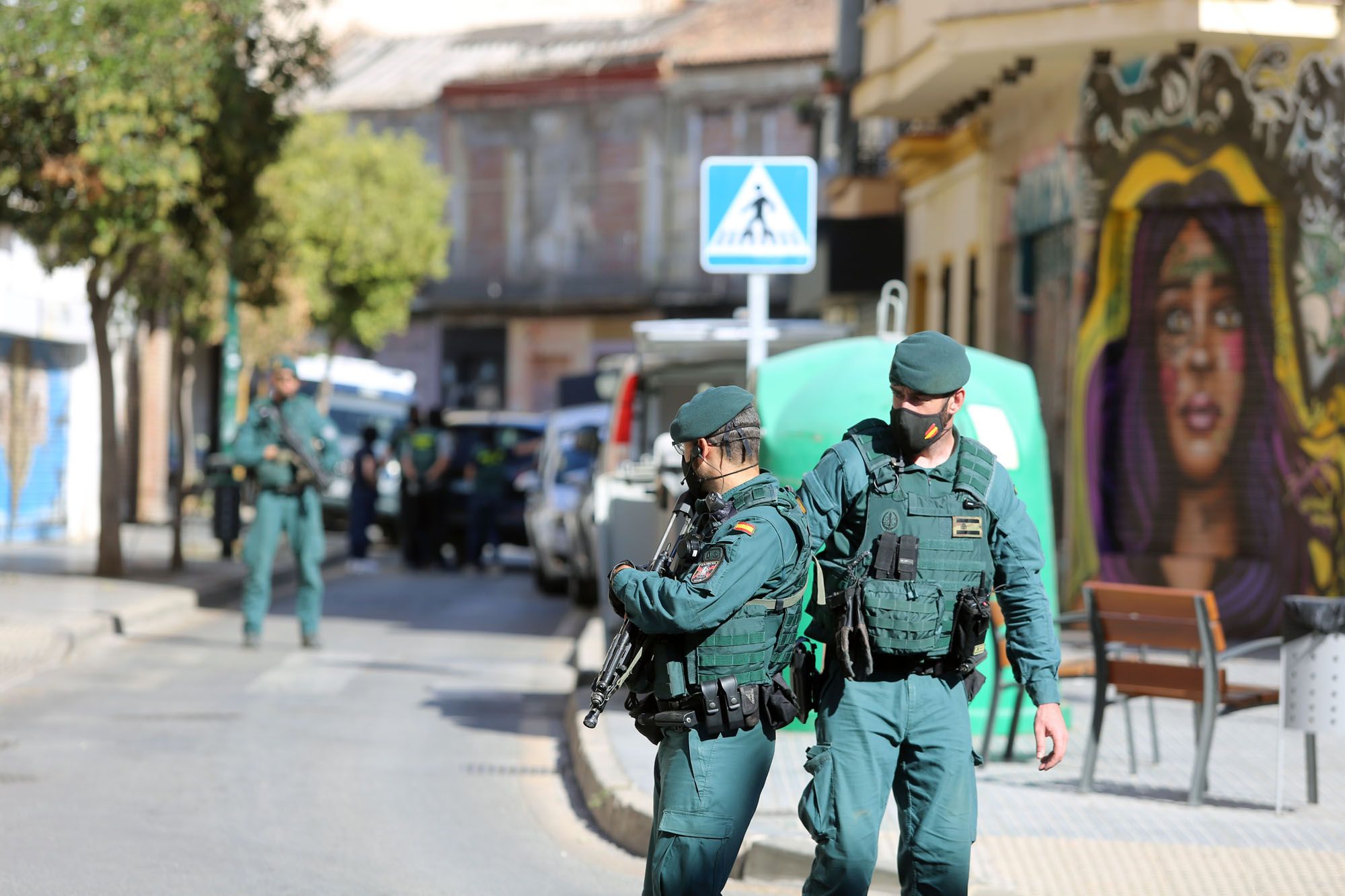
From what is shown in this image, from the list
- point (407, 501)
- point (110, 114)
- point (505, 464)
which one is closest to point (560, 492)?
point (407, 501)

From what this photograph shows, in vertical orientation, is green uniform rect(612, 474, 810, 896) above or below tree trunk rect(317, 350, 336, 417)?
below

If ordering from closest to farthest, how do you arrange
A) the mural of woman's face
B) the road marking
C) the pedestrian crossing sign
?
the pedestrian crossing sign
the road marking
the mural of woman's face

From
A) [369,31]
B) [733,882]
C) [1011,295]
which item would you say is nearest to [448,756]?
[733,882]

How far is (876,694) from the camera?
492 cm

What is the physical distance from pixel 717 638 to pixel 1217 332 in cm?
1058

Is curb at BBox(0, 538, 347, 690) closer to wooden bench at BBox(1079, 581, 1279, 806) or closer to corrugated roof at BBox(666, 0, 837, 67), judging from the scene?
wooden bench at BBox(1079, 581, 1279, 806)

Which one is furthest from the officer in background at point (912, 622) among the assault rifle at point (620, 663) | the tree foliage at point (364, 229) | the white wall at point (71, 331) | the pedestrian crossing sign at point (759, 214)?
the tree foliage at point (364, 229)

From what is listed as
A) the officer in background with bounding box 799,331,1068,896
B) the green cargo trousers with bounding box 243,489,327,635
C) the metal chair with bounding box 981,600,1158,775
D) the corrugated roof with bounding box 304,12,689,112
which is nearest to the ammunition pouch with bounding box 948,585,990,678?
the officer in background with bounding box 799,331,1068,896

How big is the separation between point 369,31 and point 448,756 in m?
46.0

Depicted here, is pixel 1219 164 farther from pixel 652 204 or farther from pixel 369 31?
pixel 369 31

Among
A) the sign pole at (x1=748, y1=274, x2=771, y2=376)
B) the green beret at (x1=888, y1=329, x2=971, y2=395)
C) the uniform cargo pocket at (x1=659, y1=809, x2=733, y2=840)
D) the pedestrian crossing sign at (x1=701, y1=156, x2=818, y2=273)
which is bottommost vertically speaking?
the uniform cargo pocket at (x1=659, y1=809, x2=733, y2=840)

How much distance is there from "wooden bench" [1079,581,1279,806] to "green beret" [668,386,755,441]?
3621 millimetres

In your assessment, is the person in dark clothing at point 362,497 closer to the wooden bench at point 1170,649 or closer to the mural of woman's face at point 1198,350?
the mural of woman's face at point 1198,350

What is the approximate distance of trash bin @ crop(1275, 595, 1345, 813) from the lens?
767 cm
